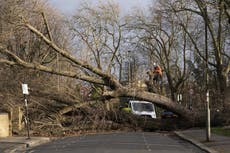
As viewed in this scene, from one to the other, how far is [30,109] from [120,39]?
30175 millimetres

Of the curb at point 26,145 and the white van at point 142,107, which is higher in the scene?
the white van at point 142,107

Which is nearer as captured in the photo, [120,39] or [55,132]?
[55,132]

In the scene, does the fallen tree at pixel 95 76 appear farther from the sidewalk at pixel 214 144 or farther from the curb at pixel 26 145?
the sidewalk at pixel 214 144

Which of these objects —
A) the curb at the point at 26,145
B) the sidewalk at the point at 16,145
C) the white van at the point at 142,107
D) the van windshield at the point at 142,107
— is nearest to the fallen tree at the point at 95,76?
the curb at the point at 26,145

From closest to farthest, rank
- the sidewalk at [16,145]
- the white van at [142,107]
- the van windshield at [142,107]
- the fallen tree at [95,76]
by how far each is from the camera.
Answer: the sidewalk at [16,145] < the fallen tree at [95,76] < the white van at [142,107] < the van windshield at [142,107]

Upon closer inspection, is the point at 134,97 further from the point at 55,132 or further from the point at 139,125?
the point at 55,132

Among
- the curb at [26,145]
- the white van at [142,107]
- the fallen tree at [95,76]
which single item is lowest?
the curb at [26,145]

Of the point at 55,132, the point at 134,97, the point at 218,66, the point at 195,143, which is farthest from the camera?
the point at 218,66

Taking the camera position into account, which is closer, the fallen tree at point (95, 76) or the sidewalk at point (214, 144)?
the sidewalk at point (214, 144)

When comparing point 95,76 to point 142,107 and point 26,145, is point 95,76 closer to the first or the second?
point 142,107

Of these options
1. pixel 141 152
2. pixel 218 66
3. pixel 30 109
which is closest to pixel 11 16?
pixel 30 109

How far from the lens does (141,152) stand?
18.4 m

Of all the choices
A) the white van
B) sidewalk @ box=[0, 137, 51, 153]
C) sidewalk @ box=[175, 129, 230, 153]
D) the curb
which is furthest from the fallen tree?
sidewalk @ box=[175, 129, 230, 153]

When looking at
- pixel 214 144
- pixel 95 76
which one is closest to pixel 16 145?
pixel 214 144
